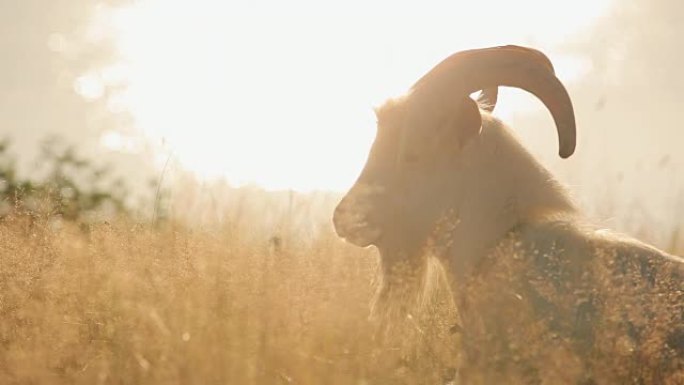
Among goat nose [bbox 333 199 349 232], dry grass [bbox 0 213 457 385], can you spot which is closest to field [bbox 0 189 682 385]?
dry grass [bbox 0 213 457 385]

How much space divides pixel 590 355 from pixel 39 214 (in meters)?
3.53

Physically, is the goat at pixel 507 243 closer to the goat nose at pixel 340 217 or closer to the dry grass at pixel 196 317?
the goat nose at pixel 340 217

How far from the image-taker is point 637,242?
390 centimetres

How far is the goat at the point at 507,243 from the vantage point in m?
3.46

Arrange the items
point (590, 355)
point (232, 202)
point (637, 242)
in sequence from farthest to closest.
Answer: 1. point (232, 202)
2. point (637, 242)
3. point (590, 355)

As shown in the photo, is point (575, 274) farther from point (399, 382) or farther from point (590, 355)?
point (399, 382)

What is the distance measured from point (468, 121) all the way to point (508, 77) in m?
0.39

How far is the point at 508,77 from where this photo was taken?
170 inches

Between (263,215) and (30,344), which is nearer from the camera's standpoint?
(30,344)

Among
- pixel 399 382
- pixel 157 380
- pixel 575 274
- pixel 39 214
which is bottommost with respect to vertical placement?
pixel 399 382

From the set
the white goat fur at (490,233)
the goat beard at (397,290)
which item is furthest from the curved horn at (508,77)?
the goat beard at (397,290)

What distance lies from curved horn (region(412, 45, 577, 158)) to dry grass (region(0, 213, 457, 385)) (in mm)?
1165

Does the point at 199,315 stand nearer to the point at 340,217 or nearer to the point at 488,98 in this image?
the point at 340,217

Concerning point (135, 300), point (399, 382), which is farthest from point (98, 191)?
point (399, 382)
